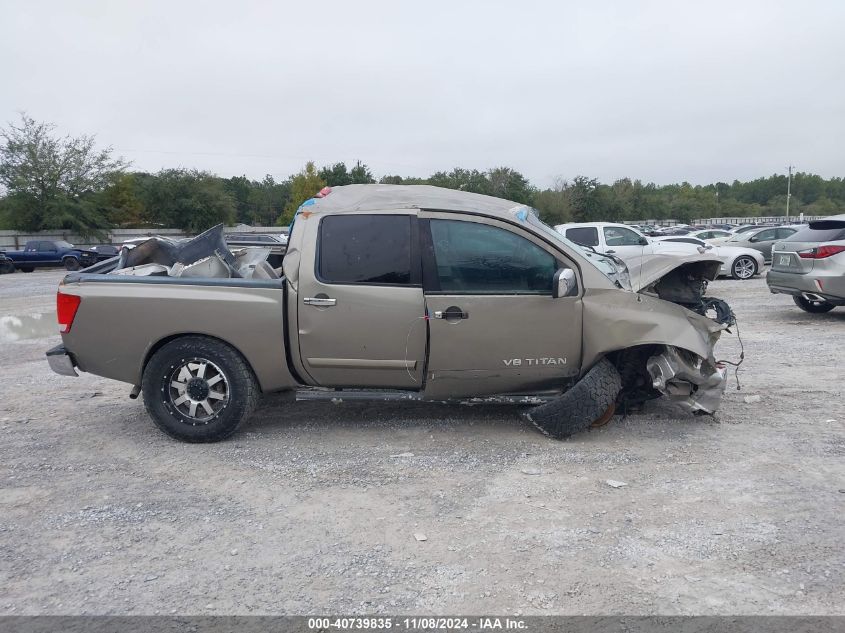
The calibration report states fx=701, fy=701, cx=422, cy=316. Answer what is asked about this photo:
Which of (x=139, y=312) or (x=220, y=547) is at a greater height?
(x=139, y=312)

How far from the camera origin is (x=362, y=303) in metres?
5.25

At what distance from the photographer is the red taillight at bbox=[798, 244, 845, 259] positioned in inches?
403

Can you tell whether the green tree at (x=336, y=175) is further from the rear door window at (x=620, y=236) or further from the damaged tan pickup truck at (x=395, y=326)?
the damaged tan pickup truck at (x=395, y=326)

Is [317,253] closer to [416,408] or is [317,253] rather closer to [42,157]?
[416,408]

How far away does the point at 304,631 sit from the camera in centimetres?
308

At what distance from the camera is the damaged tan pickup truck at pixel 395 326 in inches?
207

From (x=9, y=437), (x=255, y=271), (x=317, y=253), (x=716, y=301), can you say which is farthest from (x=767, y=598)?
(x=9, y=437)

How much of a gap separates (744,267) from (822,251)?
9542mm

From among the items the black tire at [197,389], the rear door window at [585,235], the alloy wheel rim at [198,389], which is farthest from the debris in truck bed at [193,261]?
the rear door window at [585,235]

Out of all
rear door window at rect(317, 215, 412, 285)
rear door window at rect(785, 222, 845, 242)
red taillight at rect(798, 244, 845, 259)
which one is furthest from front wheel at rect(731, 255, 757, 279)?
rear door window at rect(317, 215, 412, 285)

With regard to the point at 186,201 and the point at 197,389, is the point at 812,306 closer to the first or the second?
the point at 197,389

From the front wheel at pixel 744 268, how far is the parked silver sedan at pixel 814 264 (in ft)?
27.3

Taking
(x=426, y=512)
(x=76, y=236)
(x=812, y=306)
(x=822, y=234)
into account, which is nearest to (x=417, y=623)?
(x=426, y=512)

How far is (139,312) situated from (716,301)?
4704 mm
